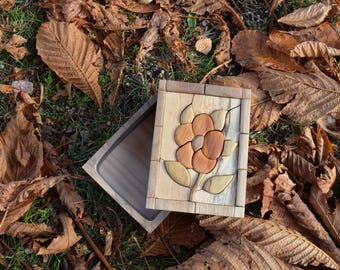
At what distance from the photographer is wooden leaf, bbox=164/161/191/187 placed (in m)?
1.84

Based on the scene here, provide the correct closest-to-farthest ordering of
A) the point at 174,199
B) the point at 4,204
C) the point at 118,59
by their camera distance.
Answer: the point at 174,199 → the point at 4,204 → the point at 118,59

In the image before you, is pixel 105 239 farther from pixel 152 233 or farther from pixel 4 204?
pixel 4 204

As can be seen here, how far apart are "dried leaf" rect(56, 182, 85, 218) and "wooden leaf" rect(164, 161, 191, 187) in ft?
1.70

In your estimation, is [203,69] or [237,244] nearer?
[237,244]

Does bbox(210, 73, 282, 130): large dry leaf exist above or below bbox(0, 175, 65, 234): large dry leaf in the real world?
above

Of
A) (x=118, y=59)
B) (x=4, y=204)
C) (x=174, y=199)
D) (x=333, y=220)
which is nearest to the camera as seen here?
(x=174, y=199)

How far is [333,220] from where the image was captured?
2.16 m

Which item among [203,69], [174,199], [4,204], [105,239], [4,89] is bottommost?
[105,239]

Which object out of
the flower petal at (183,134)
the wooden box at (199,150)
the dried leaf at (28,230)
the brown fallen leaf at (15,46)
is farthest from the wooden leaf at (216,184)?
the brown fallen leaf at (15,46)

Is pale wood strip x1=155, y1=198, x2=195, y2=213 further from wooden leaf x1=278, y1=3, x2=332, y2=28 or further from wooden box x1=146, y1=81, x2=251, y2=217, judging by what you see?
wooden leaf x1=278, y1=3, x2=332, y2=28

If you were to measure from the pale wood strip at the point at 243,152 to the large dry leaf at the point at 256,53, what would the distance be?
1.81 ft

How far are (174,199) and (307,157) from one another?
702mm

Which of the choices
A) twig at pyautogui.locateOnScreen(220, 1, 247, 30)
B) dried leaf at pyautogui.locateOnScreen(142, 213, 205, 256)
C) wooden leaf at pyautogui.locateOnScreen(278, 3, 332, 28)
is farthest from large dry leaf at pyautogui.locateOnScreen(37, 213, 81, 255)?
wooden leaf at pyautogui.locateOnScreen(278, 3, 332, 28)

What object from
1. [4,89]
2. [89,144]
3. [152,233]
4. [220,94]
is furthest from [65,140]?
[220,94]
